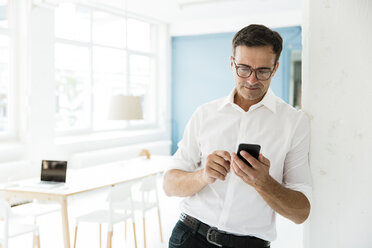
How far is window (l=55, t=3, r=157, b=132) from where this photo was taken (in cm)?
684

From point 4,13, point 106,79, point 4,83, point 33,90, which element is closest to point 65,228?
point 33,90

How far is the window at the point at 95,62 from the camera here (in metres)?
6.84

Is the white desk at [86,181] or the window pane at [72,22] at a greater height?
the window pane at [72,22]

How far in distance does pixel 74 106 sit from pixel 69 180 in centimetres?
333

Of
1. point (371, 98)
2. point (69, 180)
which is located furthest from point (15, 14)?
point (371, 98)

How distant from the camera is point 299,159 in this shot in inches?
58.4

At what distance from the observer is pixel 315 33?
1478 millimetres

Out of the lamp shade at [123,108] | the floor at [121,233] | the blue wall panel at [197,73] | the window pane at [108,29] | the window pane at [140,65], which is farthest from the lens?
the blue wall panel at [197,73]

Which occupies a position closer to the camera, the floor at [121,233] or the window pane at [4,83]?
the floor at [121,233]

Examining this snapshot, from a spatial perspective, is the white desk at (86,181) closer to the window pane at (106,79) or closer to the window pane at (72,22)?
the window pane at (106,79)

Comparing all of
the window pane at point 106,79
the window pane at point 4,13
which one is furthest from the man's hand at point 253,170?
the window pane at point 106,79

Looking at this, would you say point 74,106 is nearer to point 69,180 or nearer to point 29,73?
point 29,73

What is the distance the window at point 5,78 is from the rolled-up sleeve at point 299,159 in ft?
17.3

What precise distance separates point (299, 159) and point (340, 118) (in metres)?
0.22
